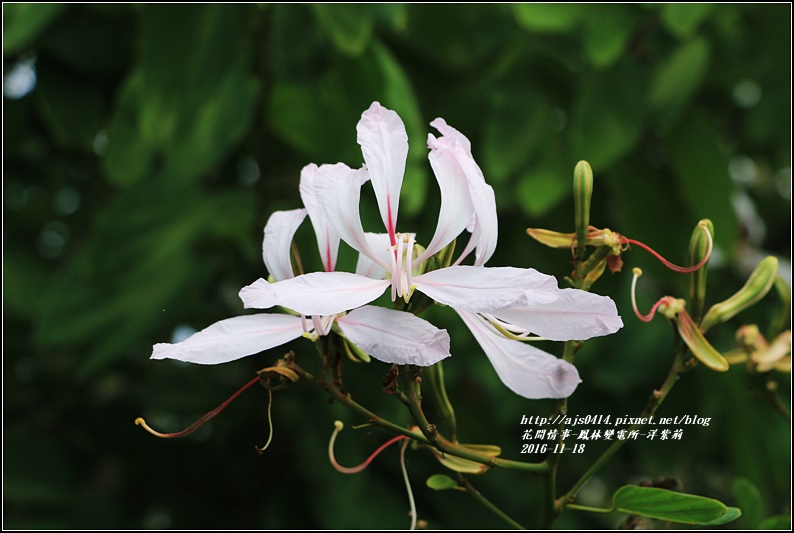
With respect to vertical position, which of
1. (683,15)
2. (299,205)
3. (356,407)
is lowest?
(299,205)

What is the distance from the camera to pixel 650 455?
0.82m

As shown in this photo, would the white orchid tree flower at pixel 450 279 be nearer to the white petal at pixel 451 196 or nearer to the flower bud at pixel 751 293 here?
the white petal at pixel 451 196

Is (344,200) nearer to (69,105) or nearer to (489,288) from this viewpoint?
(489,288)

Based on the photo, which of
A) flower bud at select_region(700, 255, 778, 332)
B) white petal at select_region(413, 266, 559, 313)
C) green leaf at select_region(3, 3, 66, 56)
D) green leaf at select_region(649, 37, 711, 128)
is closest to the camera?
white petal at select_region(413, 266, 559, 313)

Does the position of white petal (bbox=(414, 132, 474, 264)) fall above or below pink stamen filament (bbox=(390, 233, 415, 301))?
above

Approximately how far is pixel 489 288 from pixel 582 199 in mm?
69

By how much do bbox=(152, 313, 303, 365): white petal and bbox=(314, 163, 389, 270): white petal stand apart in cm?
4

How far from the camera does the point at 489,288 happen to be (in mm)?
289

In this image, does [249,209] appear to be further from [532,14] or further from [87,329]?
[532,14]

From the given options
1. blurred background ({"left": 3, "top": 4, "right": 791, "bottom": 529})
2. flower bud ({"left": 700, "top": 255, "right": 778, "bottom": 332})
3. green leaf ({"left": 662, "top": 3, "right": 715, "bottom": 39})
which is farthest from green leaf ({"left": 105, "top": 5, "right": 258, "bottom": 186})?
flower bud ({"left": 700, "top": 255, "right": 778, "bottom": 332})

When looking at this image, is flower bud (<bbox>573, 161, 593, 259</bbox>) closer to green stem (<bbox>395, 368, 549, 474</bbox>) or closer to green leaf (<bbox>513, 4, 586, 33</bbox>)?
green stem (<bbox>395, 368, 549, 474</bbox>)

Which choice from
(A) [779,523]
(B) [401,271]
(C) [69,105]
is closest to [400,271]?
(B) [401,271]

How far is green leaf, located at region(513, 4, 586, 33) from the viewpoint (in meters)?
0.76

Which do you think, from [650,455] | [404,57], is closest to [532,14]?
[404,57]
